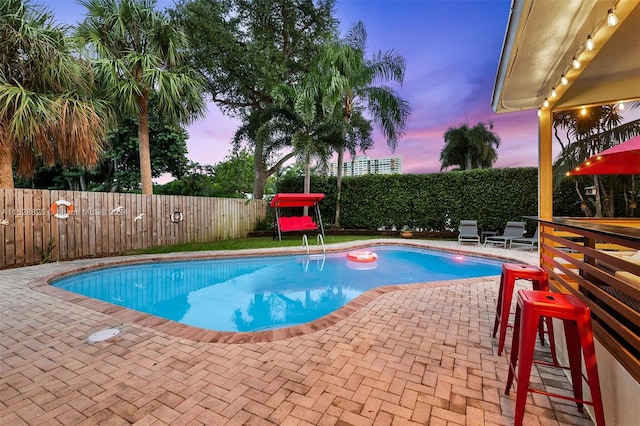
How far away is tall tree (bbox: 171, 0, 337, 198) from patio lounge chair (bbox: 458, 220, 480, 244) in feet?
23.2

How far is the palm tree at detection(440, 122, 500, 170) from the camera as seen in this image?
26.6 meters

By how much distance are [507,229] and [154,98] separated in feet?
40.2

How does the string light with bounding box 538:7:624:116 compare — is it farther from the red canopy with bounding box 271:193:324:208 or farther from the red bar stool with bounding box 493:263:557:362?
the red canopy with bounding box 271:193:324:208

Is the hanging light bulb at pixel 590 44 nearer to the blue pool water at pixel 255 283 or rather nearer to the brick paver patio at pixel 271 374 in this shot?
the brick paver patio at pixel 271 374

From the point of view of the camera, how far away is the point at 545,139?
13.8 feet

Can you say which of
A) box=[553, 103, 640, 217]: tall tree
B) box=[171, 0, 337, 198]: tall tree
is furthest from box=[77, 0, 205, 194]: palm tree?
box=[553, 103, 640, 217]: tall tree

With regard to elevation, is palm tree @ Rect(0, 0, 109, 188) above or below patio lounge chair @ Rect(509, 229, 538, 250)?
above

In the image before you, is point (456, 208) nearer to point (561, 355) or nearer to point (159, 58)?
point (561, 355)

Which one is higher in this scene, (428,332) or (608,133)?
(608,133)

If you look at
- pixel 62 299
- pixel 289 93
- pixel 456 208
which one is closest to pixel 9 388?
pixel 62 299

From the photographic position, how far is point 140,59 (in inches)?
334

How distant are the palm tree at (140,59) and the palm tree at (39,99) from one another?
1.37 m

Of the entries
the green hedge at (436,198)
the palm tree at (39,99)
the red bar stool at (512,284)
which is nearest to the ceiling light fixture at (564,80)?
the red bar stool at (512,284)

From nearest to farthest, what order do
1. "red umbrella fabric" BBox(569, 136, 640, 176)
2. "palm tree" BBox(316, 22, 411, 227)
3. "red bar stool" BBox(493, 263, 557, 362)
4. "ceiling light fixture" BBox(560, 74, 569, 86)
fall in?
"red bar stool" BBox(493, 263, 557, 362), "ceiling light fixture" BBox(560, 74, 569, 86), "red umbrella fabric" BBox(569, 136, 640, 176), "palm tree" BBox(316, 22, 411, 227)
